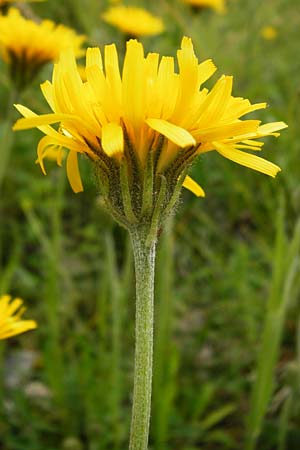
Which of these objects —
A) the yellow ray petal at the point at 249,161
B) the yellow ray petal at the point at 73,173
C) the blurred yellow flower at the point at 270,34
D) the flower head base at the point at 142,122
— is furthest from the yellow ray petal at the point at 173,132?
the blurred yellow flower at the point at 270,34

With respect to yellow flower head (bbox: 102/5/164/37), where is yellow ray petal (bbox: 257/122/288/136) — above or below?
below

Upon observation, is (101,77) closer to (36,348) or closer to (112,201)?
(112,201)

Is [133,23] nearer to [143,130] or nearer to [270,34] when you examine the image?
[270,34]

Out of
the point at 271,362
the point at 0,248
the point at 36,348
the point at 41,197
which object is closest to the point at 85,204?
the point at 41,197

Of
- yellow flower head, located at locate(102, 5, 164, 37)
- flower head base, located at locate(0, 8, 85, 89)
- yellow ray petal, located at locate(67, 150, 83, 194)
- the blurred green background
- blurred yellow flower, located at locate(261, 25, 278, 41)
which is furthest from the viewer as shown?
blurred yellow flower, located at locate(261, 25, 278, 41)

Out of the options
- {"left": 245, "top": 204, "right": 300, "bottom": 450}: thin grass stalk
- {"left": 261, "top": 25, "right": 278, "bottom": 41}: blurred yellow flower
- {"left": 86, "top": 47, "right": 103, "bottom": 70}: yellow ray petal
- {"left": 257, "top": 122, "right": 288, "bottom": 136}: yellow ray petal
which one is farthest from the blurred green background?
{"left": 261, "top": 25, "right": 278, "bottom": 41}: blurred yellow flower

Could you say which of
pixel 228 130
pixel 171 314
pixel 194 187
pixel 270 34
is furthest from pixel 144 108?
pixel 270 34

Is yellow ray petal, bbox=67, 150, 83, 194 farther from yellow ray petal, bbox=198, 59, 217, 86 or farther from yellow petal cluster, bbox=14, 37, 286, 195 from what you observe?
yellow ray petal, bbox=198, 59, 217, 86
